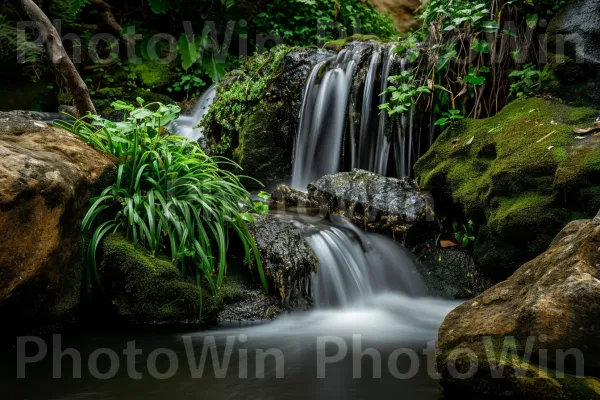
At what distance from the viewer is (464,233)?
13.8ft

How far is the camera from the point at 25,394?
2311 millimetres

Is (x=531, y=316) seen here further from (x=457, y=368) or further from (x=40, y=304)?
(x=40, y=304)

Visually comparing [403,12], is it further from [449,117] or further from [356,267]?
[356,267]

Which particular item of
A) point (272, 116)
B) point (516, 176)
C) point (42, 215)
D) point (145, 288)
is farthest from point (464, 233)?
point (42, 215)

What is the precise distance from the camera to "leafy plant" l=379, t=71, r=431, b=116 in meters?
4.84

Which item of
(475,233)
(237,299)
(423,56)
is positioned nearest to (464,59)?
(423,56)

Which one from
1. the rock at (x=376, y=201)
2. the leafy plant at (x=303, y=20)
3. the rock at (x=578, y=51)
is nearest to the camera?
the rock at (x=578, y=51)

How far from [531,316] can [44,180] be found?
2440 mm

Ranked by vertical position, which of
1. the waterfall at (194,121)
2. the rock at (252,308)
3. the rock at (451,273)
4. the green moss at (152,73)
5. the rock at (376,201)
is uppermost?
the green moss at (152,73)

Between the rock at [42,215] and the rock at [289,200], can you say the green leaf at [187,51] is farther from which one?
the rock at [42,215]

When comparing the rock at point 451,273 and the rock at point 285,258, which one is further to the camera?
the rock at point 451,273

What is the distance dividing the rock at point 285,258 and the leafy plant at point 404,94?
1.72 meters

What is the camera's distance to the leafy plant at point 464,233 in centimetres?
411

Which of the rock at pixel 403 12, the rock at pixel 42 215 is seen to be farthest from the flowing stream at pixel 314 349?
the rock at pixel 403 12
